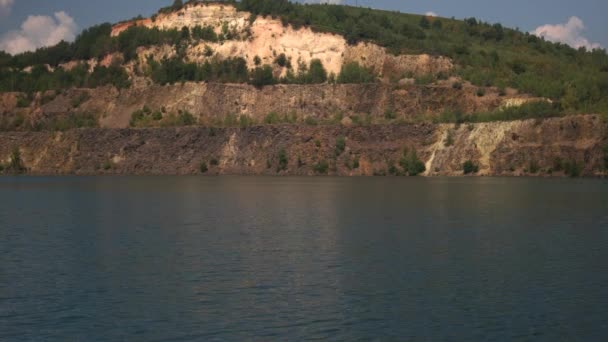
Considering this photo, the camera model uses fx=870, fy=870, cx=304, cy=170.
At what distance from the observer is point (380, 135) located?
→ 10100cm

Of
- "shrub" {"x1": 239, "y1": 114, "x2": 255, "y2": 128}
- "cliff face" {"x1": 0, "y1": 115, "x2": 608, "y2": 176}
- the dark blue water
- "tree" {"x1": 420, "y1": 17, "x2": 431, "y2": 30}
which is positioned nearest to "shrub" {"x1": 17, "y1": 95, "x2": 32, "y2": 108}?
"cliff face" {"x1": 0, "y1": 115, "x2": 608, "y2": 176}

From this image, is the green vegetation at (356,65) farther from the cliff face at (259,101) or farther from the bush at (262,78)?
the cliff face at (259,101)

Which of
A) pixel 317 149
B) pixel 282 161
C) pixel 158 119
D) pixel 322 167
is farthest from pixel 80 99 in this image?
pixel 322 167

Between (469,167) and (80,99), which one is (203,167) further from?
(469,167)

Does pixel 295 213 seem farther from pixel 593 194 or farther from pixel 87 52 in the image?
pixel 87 52

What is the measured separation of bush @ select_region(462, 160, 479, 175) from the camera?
94.2m

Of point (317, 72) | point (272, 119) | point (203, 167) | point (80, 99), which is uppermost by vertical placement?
point (317, 72)

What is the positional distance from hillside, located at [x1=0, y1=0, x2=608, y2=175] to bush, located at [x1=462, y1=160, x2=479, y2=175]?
2.95 ft

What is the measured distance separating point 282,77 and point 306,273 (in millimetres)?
96170

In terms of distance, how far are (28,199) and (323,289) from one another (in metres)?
40.1

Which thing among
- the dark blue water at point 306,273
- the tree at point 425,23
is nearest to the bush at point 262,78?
the tree at point 425,23

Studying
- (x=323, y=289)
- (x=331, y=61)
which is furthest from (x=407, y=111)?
(x=323, y=289)

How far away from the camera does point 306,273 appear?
26234 mm

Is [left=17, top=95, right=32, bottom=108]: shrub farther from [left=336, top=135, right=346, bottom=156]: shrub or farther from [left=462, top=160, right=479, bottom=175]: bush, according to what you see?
[left=462, top=160, right=479, bottom=175]: bush
